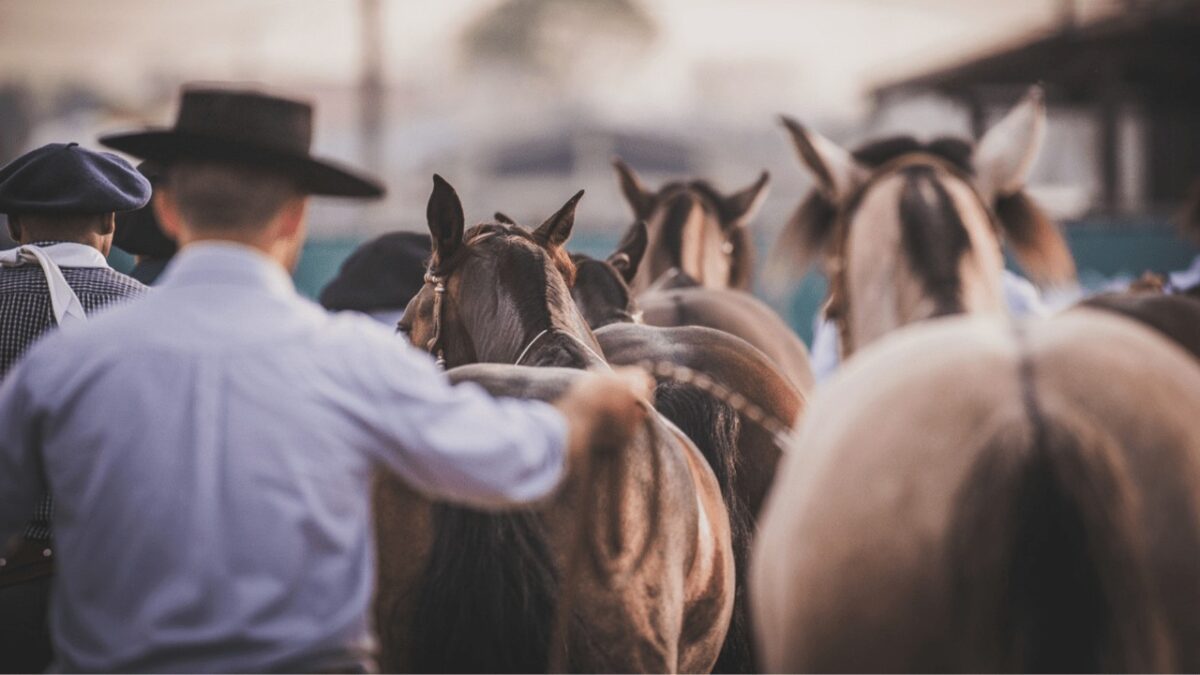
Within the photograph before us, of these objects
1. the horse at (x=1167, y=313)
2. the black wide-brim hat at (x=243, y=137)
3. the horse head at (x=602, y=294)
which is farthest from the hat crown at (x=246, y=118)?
the horse at (x=1167, y=313)

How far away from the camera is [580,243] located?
578 inches

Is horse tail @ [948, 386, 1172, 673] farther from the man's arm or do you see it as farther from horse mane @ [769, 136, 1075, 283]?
horse mane @ [769, 136, 1075, 283]

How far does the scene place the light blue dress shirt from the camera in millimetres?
2240

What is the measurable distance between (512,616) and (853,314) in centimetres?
107

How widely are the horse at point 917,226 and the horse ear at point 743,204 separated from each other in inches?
174

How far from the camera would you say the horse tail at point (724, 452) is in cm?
460

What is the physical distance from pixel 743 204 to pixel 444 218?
13.5 ft

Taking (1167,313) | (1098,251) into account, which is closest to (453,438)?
(1167,313)

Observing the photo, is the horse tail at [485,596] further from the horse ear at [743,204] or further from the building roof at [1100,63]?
the building roof at [1100,63]

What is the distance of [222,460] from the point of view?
2264 mm

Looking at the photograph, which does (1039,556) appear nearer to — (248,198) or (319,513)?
(319,513)

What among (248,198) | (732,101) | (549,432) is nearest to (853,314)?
(549,432)

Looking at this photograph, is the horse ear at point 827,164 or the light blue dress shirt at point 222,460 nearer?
the light blue dress shirt at point 222,460

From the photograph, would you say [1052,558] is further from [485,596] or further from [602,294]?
[602,294]
